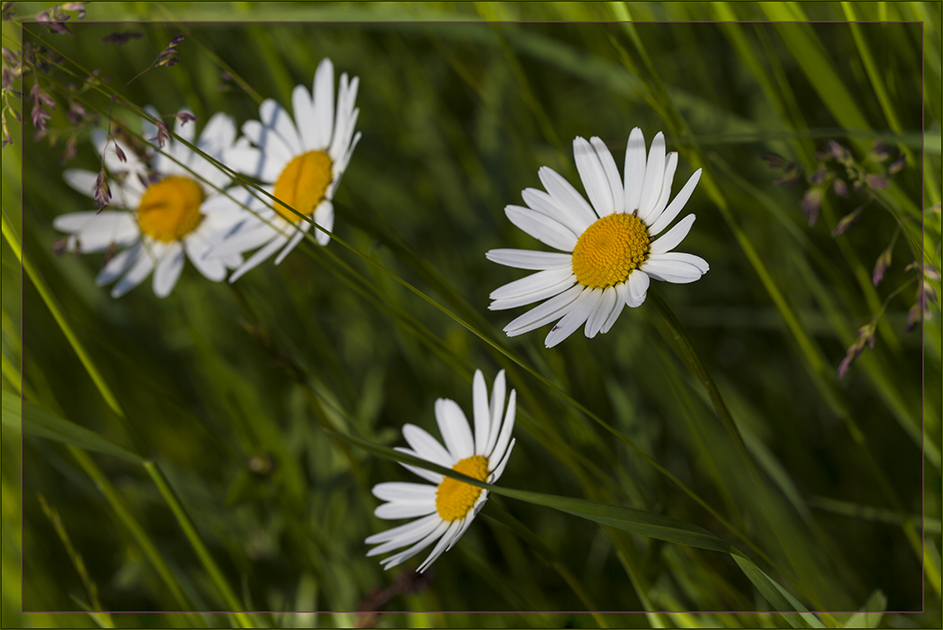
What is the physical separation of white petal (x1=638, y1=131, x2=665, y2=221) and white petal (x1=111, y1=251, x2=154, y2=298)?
648 mm

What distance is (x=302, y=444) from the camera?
104cm

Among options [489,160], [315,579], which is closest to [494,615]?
[315,579]

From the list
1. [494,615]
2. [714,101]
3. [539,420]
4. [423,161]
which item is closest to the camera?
[539,420]

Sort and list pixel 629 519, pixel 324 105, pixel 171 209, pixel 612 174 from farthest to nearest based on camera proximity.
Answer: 1. pixel 171 209
2. pixel 324 105
3. pixel 612 174
4. pixel 629 519

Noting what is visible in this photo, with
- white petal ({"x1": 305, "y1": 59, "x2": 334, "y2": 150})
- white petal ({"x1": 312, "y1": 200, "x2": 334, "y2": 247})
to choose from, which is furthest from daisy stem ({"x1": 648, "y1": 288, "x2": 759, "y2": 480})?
white petal ({"x1": 305, "y1": 59, "x2": 334, "y2": 150})

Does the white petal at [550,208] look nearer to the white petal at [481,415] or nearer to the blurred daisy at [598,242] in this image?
the blurred daisy at [598,242]

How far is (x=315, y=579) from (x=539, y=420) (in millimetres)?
420

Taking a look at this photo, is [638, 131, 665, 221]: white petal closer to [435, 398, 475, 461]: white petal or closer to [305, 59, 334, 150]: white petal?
[435, 398, 475, 461]: white petal

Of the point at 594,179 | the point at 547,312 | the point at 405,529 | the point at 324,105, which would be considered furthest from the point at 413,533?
the point at 324,105

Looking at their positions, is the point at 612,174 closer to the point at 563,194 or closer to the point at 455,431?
the point at 563,194

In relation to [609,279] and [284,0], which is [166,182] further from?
[609,279]

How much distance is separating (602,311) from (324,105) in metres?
0.43

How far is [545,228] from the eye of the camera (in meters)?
0.53

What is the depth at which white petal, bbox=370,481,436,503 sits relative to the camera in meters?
0.59
